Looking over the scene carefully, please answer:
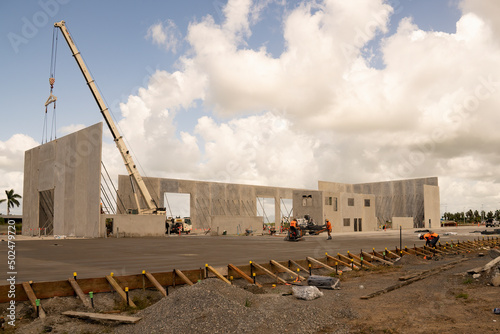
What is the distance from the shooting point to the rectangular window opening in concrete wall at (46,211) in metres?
53.3

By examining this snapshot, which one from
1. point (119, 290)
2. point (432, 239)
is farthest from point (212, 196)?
point (119, 290)

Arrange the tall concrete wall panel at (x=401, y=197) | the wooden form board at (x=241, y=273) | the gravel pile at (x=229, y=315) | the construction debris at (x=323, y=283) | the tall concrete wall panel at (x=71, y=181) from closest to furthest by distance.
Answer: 1. the gravel pile at (x=229, y=315)
2. the construction debris at (x=323, y=283)
3. the wooden form board at (x=241, y=273)
4. the tall concrete wall panel at (x=71, y=181)
5. the tall concrete wall panel at (x=401, y=197)

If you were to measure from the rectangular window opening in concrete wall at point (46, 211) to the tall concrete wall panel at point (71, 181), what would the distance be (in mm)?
132

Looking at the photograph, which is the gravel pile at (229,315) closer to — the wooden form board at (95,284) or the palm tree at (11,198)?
the wooden form board at (95,284)

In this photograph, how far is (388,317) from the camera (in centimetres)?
845

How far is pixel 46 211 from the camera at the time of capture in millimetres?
54281

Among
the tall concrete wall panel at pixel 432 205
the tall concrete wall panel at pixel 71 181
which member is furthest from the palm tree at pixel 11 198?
the tall concrete wall panel at pixel 432 205

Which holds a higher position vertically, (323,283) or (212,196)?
(212,196)

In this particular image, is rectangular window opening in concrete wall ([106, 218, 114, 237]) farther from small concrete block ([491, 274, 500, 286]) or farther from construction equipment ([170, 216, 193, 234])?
small concrete block ([491, 274, 500, 286])

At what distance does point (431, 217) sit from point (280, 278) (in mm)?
75953

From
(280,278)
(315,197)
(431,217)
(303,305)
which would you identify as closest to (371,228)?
(315,197)

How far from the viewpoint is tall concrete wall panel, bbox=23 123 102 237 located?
1706 inches

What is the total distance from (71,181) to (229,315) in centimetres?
4308

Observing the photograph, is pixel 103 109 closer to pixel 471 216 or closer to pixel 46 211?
pixel 46 211
